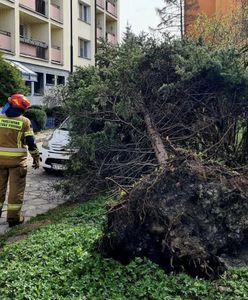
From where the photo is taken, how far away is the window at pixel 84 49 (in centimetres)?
3554

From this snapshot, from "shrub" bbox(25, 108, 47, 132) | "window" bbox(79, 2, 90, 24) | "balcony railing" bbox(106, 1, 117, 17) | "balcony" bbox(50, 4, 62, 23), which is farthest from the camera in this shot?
"balcony railing" bbox(106, 1, 117, 17)

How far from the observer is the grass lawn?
3.63 meters

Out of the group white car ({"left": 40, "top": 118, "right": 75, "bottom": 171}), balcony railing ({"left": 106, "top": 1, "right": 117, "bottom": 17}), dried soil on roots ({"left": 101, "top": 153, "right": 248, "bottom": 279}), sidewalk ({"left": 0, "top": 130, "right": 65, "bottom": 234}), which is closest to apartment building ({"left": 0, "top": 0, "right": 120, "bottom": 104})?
balcony railing ({"left": 106, "top": 1, "right": 117, "bottom": 17})

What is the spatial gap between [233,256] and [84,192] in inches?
131

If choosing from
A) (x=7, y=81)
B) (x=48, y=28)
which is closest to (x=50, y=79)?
(x=48, y=28)

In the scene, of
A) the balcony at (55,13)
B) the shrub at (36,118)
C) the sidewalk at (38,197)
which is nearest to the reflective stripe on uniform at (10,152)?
the sidewalk at (38,197)

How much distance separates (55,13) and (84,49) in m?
6.75

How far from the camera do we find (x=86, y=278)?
3871mm

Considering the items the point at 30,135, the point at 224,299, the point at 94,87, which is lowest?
the point at 224,299

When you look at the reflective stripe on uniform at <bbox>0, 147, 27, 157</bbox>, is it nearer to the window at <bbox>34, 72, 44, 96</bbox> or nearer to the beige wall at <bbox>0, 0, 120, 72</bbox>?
the beige wall at <bbox>0, 0, 120, 72</bbox>

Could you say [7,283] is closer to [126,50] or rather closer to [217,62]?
[217,62]

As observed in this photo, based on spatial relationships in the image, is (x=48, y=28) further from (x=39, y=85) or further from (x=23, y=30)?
(x=39, y=85)

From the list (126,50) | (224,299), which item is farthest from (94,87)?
(224,299)

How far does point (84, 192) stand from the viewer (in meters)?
7.06
